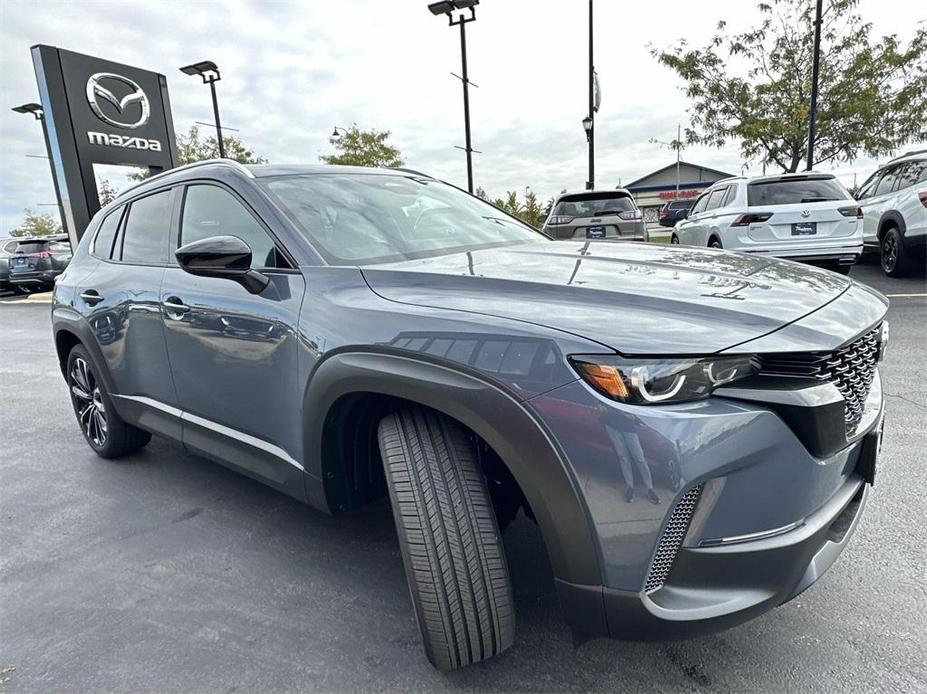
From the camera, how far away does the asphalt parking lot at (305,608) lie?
1.76 m

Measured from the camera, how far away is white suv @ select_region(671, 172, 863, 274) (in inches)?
285

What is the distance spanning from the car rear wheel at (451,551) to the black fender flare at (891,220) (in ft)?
28.1

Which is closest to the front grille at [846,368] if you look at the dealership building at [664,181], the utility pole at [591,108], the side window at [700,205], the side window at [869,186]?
the side window at [700,205]

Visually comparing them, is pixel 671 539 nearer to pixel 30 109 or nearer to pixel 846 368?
pixel 846 368

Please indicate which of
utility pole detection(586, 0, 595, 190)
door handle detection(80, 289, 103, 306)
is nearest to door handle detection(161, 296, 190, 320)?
door handle detection(80, 289, 103, 306)

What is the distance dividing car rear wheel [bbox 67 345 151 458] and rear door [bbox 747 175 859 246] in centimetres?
709

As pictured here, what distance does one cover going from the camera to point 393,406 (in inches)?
74.7

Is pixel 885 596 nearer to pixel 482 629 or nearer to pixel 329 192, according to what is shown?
pixel 482 629

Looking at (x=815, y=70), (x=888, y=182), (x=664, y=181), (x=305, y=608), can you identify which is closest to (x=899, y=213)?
(x=888, y=182)

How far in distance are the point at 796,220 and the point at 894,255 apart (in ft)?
6.91

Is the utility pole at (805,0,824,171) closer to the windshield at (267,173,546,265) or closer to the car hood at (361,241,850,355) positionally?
the windshield at (267,173,546,265)

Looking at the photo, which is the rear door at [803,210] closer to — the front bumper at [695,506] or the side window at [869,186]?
the side window at [869,186]

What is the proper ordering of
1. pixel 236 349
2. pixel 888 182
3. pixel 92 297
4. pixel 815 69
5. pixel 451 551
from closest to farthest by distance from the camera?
pixel 451 551
pixel 236 349
pixel 92 297
pixel 888 182
pixel 815 69

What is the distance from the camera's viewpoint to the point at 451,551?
164 cm
